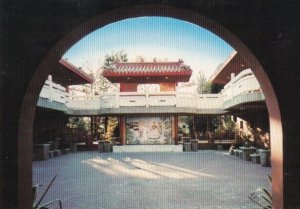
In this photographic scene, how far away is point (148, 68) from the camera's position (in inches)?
1020

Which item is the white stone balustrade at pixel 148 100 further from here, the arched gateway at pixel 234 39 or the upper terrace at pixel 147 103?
the arched gateway at pixel 234 39

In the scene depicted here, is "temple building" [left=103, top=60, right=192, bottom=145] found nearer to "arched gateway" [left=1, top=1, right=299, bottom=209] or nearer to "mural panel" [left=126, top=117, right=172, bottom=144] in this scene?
"mural panel" [left=126, top=117, right=172, bottom=144]

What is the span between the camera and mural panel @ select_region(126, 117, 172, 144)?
24.1 m

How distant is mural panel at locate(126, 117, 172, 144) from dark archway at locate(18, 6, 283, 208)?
20401 mm

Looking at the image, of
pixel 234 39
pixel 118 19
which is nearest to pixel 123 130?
pixel 118 19

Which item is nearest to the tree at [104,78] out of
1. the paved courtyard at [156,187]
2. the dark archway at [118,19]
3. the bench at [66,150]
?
the bench at [66,150]

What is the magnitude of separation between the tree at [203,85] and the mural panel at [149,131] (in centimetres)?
844

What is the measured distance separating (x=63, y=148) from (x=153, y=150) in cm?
760

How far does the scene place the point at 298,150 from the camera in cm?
342

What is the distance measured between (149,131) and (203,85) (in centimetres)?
1016

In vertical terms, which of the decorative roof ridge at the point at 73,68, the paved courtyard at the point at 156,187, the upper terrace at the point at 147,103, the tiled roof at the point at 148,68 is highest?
the tiled roof at the point at 148,68

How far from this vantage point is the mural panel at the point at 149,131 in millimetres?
24094

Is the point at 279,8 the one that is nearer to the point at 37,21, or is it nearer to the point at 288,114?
the point at 288,114

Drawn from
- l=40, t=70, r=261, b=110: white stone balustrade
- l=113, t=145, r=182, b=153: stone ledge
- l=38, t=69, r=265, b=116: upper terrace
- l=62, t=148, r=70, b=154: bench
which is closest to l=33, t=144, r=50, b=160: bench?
l=38, t=69, r=265, b=116: upper terrace
